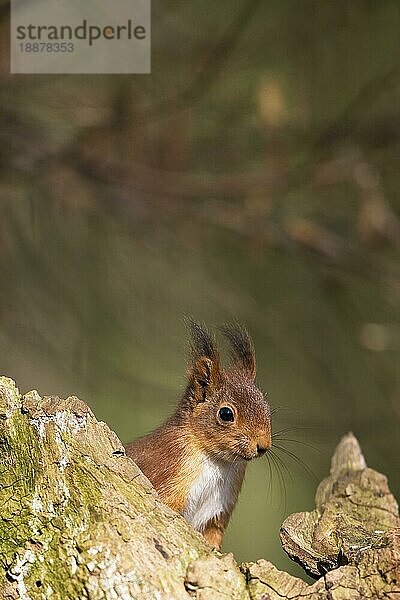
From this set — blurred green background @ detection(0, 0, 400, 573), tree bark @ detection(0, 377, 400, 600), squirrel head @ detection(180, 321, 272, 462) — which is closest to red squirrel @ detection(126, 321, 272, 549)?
squirrel head @ detection(180, 321, 272, 462)

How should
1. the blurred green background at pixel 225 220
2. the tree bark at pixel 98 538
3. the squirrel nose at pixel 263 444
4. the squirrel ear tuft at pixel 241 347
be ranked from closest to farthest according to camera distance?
the tree bark at pixel 98 538, the squirrel nose at pixel 263 444, the squirrel ear tuft at pixel 241 347, the blurred green background at pixel 225 220

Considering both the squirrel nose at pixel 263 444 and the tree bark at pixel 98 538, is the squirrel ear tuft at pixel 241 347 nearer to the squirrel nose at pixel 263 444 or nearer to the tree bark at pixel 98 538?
the squirrel nose at pixel 263 444

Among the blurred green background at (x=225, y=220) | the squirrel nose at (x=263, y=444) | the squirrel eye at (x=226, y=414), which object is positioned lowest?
the squirrel nose at (x=263, y=444)

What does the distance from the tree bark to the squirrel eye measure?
2.05 feet

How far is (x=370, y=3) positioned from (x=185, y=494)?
74.6 inches

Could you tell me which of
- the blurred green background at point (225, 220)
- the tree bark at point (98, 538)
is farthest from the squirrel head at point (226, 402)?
the tree bark at point (98, 538)

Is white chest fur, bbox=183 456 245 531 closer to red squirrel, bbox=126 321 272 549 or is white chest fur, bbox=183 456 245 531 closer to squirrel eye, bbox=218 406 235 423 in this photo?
red squirrel, bbox=126 321 272 549

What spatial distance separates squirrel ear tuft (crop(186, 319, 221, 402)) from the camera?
2286 mm

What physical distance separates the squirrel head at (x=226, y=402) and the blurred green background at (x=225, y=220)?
0.10 metres

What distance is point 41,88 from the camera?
312 cm

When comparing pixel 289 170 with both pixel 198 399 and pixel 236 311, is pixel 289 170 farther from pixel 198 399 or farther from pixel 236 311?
pixel 198 399

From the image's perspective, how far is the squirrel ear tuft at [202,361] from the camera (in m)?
2.29

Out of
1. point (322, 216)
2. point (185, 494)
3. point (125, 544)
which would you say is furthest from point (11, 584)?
point (322, 216)

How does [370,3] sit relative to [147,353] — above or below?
above
